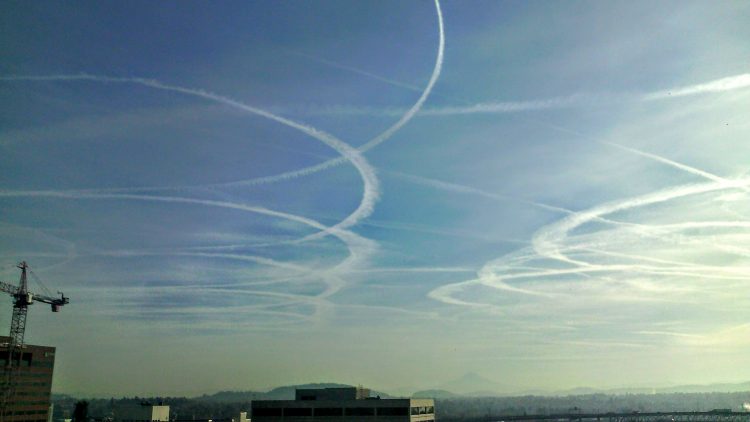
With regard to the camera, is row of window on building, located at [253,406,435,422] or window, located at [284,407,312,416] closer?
row of window on building, located at [253,406,435,422]

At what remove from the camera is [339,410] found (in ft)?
469

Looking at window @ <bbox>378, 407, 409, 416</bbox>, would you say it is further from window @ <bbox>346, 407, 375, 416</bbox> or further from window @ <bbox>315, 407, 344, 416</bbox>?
window @ <bbox>315, 407, 344, 416</bbox>

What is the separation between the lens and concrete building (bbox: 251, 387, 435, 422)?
139750 millimetres

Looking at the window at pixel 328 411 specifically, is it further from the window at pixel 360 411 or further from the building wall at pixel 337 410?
the window at pixel 360 411

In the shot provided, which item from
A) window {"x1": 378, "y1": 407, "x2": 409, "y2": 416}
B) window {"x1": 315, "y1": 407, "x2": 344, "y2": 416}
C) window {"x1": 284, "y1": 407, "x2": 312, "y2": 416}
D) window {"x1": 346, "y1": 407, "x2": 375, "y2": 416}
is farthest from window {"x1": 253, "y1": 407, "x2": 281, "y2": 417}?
window {"x1": 378, "y1": 407, "x2": 409, "y2": 416}

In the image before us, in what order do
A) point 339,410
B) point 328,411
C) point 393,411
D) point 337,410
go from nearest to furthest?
point 393,411 → point 339,410 → point 337,410 → point 328,411

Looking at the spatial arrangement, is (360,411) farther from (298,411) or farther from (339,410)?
(298,411)

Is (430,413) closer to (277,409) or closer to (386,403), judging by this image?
(386,403)

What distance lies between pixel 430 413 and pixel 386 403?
2667 cm

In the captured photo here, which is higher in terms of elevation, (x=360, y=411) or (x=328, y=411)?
(x=360, y=411)

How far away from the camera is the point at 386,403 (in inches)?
5512

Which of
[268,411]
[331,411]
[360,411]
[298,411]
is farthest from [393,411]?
[268,411]

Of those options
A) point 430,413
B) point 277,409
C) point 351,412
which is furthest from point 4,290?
point 430,413

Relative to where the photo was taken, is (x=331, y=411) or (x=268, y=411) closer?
(x=331, y=411)
